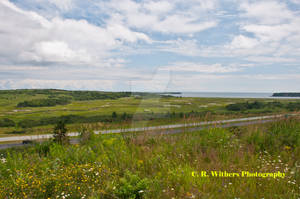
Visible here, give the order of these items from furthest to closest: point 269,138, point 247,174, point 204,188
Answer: point 269,138 → point 247,174 → point 204,188

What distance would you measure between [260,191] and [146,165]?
7.22ft

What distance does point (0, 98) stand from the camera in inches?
5773

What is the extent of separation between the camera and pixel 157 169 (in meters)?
4.35

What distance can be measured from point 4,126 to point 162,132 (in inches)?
3528

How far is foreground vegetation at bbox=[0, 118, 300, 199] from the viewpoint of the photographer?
341cm

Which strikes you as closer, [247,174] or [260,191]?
[260,191]

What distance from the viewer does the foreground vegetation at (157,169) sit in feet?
11.2

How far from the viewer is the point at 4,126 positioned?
77.2m

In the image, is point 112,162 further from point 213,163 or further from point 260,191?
point 260,191

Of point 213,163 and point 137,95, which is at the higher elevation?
point 137,95

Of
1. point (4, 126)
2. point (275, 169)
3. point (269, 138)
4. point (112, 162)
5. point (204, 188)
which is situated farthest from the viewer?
point (4, 126)

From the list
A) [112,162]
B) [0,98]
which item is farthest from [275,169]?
[0,98]

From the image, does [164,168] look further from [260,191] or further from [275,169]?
[275,169]

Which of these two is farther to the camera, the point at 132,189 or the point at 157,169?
the point at 157,169
